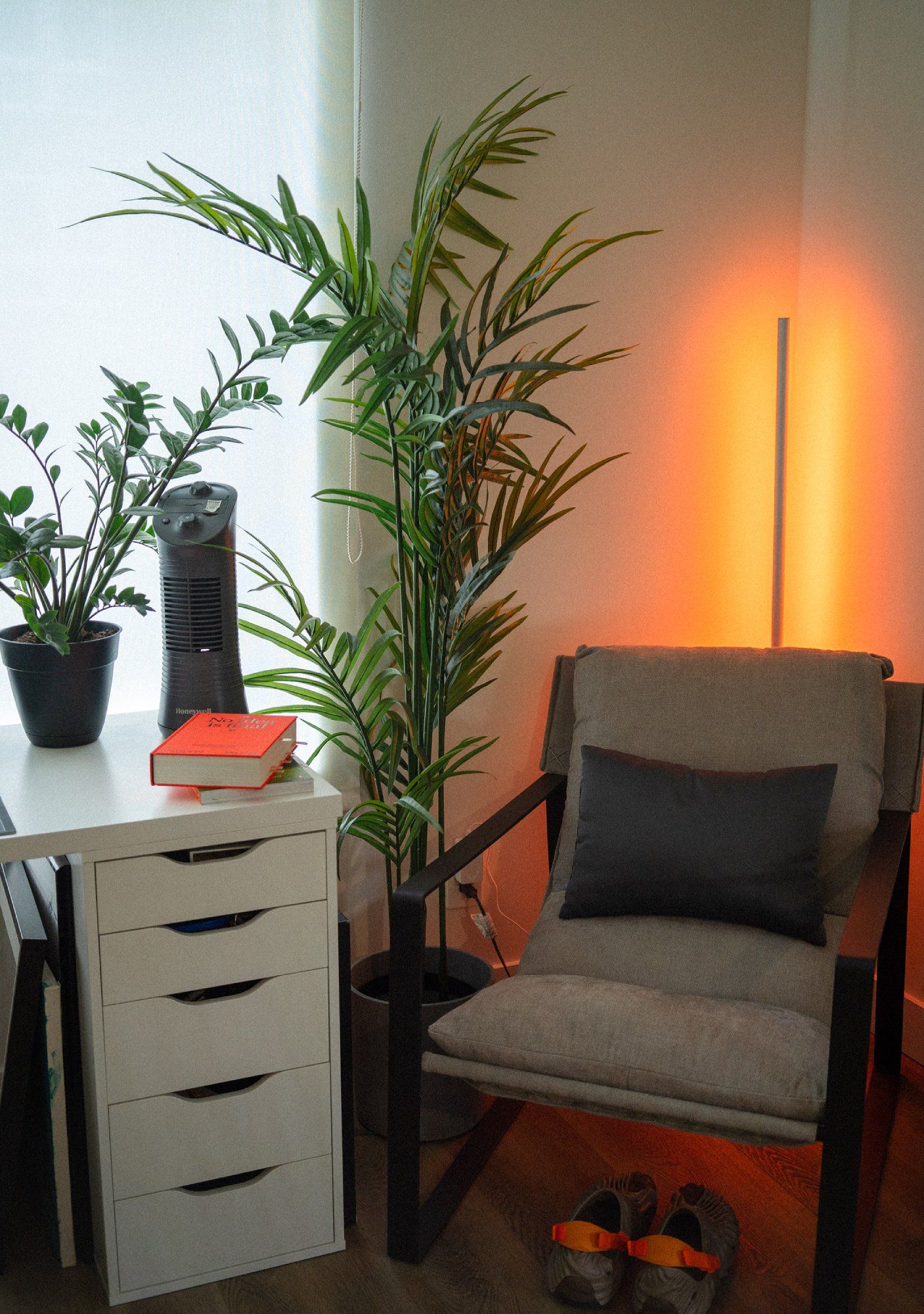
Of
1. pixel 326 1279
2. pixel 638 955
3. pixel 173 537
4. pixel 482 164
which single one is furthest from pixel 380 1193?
pixel 482 164

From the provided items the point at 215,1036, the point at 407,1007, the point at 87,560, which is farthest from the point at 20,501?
the point at 407,1007

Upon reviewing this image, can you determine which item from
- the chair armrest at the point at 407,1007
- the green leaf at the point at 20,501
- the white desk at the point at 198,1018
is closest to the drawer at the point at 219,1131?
the white desk at the point at 198,1018

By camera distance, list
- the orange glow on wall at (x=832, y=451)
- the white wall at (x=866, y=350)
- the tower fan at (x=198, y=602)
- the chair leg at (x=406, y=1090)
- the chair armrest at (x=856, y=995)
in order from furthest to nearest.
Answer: the orange glow on wall at (x=832, y=451)
the white wall at (x=866, y=350)
the tower fan at (x=198, y=602)
the chair leg at (x=406, y=1090)
the chair armrest at (x=856, y=995)

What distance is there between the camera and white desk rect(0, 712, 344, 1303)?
1.55m

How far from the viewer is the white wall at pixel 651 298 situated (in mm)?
2236

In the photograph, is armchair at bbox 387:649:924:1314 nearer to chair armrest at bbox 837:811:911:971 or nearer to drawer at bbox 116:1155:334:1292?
chair armrest at bbox 837:811:911:971

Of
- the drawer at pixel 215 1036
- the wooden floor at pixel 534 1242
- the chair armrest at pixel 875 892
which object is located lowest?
the wooden floor at pixel 534 1242

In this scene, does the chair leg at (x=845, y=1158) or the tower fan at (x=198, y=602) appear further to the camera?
the tower fan at (x=198, y=602)

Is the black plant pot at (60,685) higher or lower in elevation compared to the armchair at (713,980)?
higher

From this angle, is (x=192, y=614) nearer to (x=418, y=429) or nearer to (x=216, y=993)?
(x=418, y=429)

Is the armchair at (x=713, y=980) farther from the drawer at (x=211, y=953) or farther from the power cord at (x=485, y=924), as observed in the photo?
the power cord at (x=485, y=924)

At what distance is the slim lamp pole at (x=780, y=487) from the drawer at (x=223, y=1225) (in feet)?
4.90

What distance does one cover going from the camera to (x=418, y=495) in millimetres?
1916

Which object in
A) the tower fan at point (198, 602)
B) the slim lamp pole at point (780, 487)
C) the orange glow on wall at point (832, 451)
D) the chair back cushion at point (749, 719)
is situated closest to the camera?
the tower fan at point (198, 602)
